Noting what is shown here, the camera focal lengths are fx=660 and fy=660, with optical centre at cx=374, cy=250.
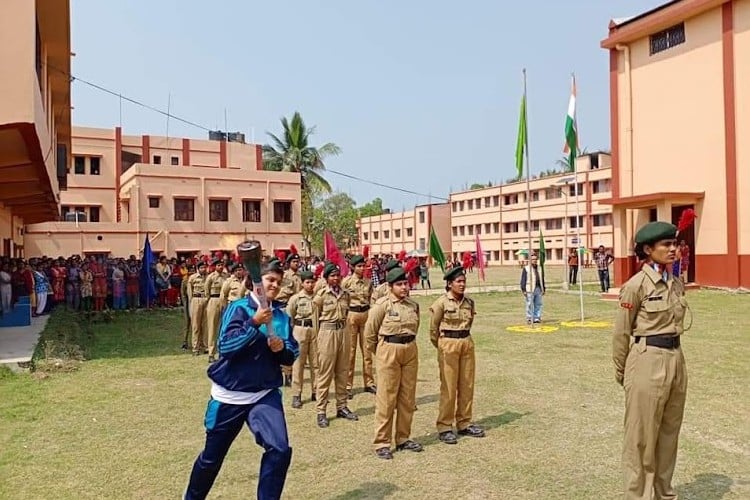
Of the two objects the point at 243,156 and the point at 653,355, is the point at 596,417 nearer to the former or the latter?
the point at 653,355

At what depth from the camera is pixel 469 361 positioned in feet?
20.6

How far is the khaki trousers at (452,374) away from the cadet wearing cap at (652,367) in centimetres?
197

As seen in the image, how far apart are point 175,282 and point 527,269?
38.5 ft

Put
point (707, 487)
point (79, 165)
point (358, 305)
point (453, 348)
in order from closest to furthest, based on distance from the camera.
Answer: point (707, 487), point (453, 348), point (358, 305), point (79, 165)

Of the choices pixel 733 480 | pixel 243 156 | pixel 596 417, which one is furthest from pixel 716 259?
pixel 243 156

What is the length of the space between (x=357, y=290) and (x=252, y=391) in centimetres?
514

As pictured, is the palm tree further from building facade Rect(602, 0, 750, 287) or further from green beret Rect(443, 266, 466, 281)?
green beret Rect(443, 266, 466, 281)

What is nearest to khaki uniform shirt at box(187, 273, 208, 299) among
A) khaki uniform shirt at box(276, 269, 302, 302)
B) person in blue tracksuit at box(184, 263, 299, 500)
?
khaki uniform shirt at box(276, 269, 302, 302)

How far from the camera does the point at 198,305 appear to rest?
11.8 metres

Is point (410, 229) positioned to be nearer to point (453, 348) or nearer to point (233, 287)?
point (233, 287)

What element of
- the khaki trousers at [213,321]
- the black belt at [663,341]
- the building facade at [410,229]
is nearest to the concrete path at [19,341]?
the khaki trousers at [213,321]

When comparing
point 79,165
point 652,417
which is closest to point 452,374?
point 652,417

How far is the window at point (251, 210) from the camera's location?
1416 inches

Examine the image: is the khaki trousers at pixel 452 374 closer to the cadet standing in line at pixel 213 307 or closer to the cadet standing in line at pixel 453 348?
the cadet standing in line at pixel 453 348
